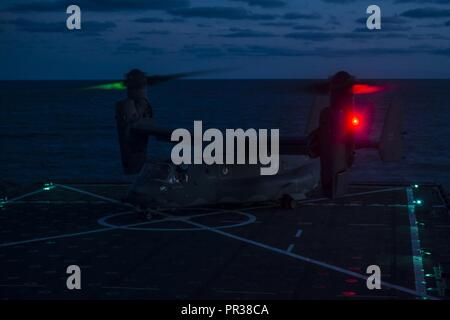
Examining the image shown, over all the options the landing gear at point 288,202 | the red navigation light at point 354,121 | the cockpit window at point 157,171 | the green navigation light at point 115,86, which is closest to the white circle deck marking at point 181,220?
the cockpit window at point 157,171

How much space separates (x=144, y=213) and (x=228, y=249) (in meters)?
7.34

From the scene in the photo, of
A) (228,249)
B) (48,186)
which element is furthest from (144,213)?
(48,186)

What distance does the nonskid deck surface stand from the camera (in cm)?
2478

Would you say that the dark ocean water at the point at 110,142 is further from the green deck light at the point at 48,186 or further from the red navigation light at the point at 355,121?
the green deck light at the point at 48,186

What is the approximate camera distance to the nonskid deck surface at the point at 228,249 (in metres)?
24.8

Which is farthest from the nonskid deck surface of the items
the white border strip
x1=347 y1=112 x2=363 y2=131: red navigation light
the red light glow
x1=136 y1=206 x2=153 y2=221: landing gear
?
the red light glow

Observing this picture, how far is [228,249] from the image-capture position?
3106cm

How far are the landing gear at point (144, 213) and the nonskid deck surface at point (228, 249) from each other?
0.45 meters
